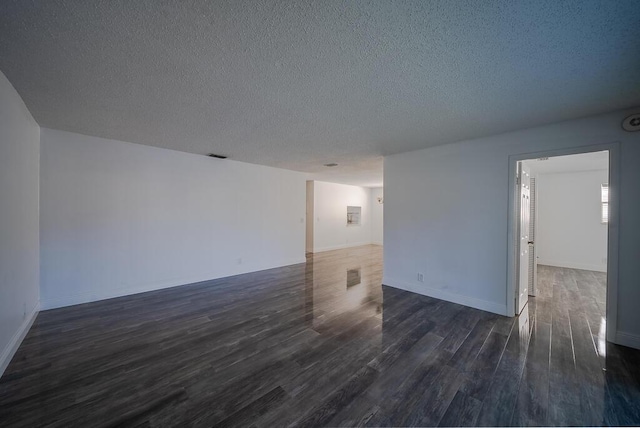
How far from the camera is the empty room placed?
1.49 m

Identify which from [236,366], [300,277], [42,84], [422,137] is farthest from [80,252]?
[422,137]

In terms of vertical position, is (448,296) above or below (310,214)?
below

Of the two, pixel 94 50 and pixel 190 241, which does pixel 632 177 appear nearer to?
pixel 94 50

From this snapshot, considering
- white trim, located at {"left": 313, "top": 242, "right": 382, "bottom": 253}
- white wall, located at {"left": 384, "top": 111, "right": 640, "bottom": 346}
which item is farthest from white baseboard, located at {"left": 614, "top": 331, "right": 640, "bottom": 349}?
white trim, located at {"left": 313, "top": 242, "right": 382, "bottom": 253}

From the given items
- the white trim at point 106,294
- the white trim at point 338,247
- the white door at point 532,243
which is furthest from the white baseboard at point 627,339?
the white trim at point 338,247

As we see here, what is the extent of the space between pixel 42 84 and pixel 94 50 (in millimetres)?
985

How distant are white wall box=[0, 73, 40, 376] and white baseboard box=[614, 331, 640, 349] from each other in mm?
5770

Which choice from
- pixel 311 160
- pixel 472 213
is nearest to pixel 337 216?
pixel 311 160

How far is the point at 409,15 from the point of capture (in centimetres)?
130

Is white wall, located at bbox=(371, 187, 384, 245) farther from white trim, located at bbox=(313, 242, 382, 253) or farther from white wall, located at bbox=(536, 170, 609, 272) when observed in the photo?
white wall, located at bbox=(536, 170, 609, 272)

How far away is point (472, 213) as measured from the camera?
3.50 metres

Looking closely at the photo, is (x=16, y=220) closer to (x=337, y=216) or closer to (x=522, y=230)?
(x=522, y=230)

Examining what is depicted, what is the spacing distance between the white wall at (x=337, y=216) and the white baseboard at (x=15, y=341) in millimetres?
6161

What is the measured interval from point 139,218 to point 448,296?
17.0 feet
